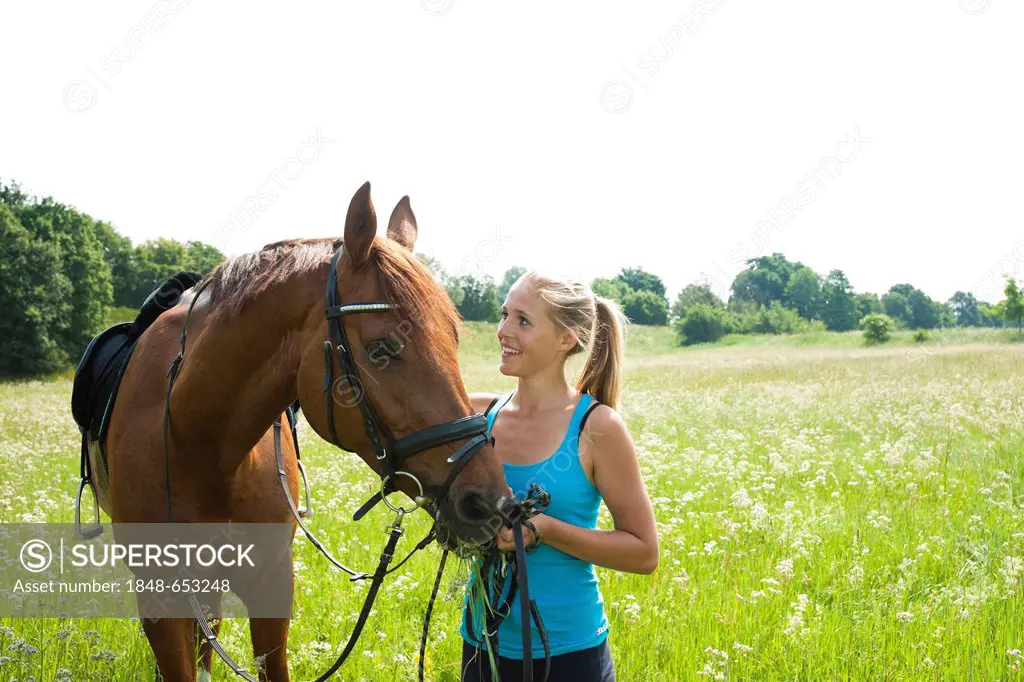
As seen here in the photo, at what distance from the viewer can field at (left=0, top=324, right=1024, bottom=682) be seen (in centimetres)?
341

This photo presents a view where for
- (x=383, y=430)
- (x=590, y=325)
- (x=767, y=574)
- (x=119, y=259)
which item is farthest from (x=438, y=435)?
(x=119, y=259)

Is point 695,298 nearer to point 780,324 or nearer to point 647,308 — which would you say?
point 780,324

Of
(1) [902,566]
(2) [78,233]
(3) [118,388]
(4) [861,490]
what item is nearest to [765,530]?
(1) [902,566]

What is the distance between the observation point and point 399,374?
1951 millimetres

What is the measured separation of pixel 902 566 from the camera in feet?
14.1

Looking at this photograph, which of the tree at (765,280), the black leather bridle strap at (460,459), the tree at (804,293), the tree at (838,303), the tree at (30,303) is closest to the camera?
the black leather bridle strap at (460,459)

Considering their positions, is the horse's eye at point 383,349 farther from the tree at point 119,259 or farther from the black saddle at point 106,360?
the tree at point 119,259

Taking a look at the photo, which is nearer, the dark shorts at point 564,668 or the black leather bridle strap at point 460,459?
the black leather bridle strap at point 460,459

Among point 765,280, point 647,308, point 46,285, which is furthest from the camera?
point 765,280

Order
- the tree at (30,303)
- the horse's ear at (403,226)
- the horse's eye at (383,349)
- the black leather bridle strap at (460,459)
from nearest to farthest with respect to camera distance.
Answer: the black leather bridle strap at (460,459) → the horse's eye at (383,349) → the horse's ear at (403,226) → the tree at (30,303)

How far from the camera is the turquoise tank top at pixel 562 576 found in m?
2.12

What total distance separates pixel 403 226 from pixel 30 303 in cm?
3948

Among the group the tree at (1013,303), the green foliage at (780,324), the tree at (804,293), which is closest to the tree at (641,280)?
the tree at (804,293)

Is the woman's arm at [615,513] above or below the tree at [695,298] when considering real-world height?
below
